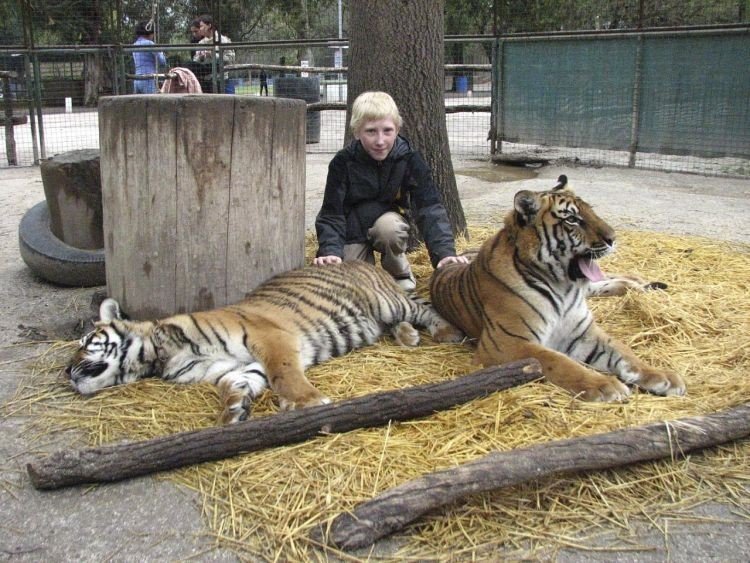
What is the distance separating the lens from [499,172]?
11.0 meters

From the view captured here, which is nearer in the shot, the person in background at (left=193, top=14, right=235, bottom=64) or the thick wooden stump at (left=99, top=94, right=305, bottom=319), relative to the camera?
the thick wooden stump at (left=99, top=94, right=305, bottom=319)

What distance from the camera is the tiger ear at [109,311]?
3.83 m

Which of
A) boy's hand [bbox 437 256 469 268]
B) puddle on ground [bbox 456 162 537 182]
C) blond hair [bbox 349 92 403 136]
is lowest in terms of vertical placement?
boy's hand [bbox 437 256 469 268]

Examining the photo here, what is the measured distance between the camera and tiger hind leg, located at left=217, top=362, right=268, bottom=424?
10.6ft

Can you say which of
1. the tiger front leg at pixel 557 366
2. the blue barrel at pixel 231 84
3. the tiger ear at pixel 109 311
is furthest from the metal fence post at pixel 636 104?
the tiger ear at pixel 109 311

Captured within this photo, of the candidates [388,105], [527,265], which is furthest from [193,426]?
[388,105]

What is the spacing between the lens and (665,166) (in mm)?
11219

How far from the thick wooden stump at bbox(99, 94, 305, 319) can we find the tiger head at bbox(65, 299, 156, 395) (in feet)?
1.30

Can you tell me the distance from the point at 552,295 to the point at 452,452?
3.92 ft

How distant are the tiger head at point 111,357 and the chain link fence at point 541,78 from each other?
29.0 feet

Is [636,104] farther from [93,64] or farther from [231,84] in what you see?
[93,64]

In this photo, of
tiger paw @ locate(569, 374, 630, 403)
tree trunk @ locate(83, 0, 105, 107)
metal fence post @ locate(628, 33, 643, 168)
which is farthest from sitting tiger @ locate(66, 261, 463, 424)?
tree trunk @ locate(83, 0, 105, 107)

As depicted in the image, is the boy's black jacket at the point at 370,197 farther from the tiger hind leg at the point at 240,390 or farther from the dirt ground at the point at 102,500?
the dirt ground at the point at 102,500

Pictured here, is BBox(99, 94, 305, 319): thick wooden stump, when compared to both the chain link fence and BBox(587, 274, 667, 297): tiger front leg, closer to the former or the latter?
BBox(587, 274, 667, 297): tiger front leg
